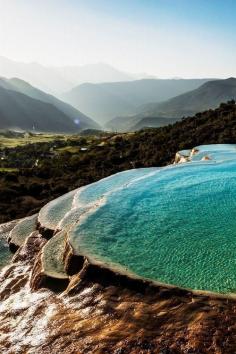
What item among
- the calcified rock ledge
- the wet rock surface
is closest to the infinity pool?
the calcified rock ledge

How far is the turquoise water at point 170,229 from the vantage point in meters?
12.6

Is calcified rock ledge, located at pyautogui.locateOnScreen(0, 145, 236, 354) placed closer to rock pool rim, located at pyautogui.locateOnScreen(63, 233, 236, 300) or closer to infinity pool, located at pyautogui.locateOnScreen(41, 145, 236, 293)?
rock pool rim, located at pyautogui.locateOnScreen(63, 233, 236, 300)

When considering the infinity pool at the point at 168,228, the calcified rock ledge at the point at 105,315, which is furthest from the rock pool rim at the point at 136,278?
the infinity pool at the point at 168,228

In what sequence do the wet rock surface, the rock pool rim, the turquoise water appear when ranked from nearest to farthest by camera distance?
the wet rock surface < the rock pool rim < the turquoise water

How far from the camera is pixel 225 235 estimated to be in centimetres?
1479

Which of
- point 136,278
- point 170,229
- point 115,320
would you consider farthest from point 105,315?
point 170,229

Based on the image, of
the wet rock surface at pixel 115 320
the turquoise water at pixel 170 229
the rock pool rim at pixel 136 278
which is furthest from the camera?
the turquoise water at pixel 170 229

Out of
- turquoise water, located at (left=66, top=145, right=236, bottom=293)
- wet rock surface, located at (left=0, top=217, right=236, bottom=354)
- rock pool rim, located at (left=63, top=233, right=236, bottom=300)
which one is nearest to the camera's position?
wet rock surface, located at (left=0, top=217, right=236, bottom=354)

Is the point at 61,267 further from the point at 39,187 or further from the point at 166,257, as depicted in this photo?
the point at 39,187

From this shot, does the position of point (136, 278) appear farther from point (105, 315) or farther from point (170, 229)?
point (170, 229)

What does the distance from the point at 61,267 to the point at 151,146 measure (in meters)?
40.3

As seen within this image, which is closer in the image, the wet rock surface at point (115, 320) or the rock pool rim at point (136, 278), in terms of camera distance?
the wet rock surface at point (115, 320)

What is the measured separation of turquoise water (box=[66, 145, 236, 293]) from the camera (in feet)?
41.4

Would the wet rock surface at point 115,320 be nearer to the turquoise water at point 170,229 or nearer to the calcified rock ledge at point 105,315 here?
the calcified rock ledge at point 105,315
